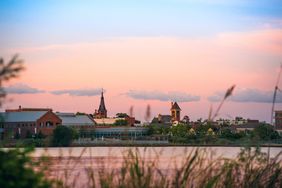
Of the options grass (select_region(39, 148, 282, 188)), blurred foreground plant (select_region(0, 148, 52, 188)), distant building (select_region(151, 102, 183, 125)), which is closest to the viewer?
blurred foreground plant (select_region(0, 148, 52, 188))

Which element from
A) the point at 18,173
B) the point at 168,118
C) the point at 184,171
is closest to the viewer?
the point at 18,173

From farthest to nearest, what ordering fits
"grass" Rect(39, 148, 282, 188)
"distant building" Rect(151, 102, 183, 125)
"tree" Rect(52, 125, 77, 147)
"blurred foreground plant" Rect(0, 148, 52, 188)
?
"tree" Rect(52, 125, 77, 147) < "distant building" Rect(151, 102, 183, 125) < "grass" Rect(39, 148, 282, 188) < "blurred foreground plant" Rect(0, 148, 52, 188)

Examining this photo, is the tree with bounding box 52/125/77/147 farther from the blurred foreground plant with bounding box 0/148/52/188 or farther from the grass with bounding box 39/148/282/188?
the blurred foreground plant with bounding box 0/148/52/188

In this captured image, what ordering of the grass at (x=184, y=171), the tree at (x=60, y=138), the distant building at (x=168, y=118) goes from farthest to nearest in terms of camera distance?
the tree at (x=60, y=138) → the distant building at (x=168, y=118) → the grass at (x=184, y=171)

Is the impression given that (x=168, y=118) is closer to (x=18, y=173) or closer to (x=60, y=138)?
(x=60, y=138)

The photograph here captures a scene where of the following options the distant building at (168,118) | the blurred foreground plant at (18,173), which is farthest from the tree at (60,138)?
the blurred foreground plant at (18,173)

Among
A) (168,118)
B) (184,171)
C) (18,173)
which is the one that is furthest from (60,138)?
(18,173)

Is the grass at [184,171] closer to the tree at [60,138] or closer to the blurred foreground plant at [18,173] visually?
the tree at [60,138]

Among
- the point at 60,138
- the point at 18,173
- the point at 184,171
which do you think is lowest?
the point at 184,171

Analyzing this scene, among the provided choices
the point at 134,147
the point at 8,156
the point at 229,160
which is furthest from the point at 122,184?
the point at 8,156

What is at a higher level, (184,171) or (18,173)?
(18,173)

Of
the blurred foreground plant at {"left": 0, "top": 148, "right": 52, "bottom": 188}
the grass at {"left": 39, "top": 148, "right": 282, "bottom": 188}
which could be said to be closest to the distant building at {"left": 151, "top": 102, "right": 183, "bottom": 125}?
the grass at {"left": 39, "top": 148, "right": 282, "bottom": 188}

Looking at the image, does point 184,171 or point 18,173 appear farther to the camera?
point 184,171

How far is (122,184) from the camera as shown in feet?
19.2
